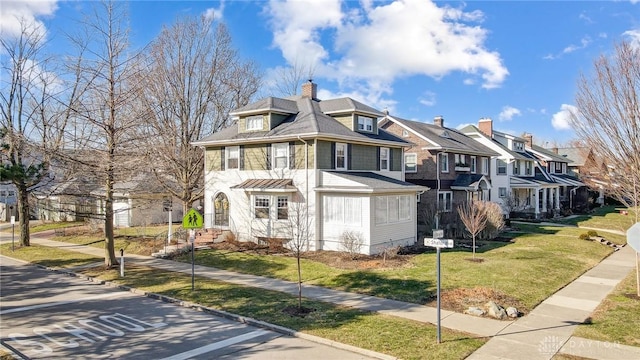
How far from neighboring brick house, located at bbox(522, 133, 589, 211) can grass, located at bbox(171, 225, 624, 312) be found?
86.9ft

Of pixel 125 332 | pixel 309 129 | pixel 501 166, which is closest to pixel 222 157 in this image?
pixel 309 129

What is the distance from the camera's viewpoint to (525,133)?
168 ft

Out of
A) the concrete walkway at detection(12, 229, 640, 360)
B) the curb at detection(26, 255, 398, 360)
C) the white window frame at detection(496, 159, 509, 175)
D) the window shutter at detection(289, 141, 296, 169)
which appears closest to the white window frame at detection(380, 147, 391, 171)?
→ the window shutter at detection(289, 141, 296, 169)

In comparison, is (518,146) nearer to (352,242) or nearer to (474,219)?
(474,219)

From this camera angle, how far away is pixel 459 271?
15.9 meters

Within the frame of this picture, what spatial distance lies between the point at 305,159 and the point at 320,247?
4.51 m

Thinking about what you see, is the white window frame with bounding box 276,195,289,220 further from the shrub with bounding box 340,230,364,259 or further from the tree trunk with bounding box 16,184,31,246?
the tree trunk with bounding box 16,184,31,246

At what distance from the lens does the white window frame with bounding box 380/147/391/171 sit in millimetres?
24766

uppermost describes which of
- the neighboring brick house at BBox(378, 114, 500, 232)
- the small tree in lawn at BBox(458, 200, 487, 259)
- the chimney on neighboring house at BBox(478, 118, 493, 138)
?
the chimney on neighboring house at BBox(478, 118, 493, 138)

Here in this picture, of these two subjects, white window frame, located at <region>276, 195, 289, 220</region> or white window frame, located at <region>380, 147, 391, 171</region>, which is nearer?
white window frame, located at <region>276, 195, 289, 220</region>

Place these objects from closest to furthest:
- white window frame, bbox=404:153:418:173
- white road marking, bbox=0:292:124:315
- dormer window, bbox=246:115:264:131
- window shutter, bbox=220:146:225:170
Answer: white road marking, bbox=0:292:124:315, dormer window, bbox=246:115:264:131, window shutter, bbox=220:146:225:170, white window frame, bbox=404:153:418:173

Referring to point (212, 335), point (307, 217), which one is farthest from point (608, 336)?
point (307, 217)

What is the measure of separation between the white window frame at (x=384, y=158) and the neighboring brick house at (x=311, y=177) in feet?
0.20

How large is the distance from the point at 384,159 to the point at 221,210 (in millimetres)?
10285
